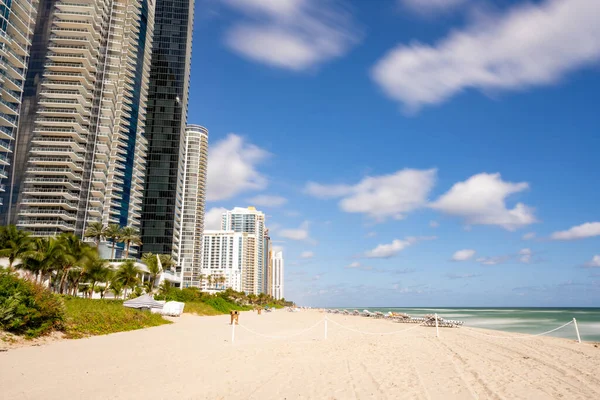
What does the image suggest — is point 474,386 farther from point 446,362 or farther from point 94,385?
point 94,385

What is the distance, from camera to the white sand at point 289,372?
8.30 m

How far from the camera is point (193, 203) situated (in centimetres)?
13062

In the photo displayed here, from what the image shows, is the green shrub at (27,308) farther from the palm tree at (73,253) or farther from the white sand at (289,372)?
the palm tree at (73,253)

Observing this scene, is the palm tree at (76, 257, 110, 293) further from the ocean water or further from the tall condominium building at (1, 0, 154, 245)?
the ocean water

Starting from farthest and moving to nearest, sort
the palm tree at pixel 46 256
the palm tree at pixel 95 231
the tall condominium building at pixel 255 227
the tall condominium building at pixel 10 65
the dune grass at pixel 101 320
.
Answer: the tall condominium building at pixel 255 227 → the palm tree at pixel 95 231 → the tall condominium building at pixel 10 65 → the palm tree at pixel 46 256 → the dune grass at pixel 101 320

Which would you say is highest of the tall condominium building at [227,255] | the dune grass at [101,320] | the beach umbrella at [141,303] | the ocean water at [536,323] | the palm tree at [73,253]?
the tall condominium building at [227,255]

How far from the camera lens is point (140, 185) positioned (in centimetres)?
9412

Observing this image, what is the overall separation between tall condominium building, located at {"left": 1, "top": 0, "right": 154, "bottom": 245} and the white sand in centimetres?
6647

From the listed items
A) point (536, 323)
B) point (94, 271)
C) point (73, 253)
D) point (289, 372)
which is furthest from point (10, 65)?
point (536, 323)

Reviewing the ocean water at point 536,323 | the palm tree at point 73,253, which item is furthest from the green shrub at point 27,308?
the ocean water at point 536,323

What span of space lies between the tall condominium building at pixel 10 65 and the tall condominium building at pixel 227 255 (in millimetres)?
111876

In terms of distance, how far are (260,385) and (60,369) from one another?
5.68 meters

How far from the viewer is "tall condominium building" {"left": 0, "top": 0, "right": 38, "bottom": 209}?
192ft

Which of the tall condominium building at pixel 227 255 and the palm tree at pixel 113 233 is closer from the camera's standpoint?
the palm tree at pixel 113 233
